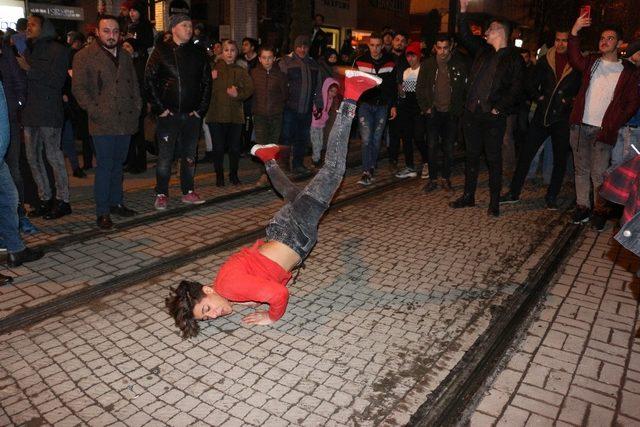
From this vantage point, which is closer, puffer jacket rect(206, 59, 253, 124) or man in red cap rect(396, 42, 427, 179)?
puffer jacket rect(206, 59, 253, 124)

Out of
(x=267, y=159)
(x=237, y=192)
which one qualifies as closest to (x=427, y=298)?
(x=267, y=159)

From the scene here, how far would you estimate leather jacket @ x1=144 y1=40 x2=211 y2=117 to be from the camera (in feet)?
22.4

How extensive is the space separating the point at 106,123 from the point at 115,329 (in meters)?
3.15

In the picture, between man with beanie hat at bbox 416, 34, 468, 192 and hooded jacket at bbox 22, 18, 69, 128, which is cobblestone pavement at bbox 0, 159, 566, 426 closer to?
hooded jacket at bbox 22, 18, 69, 128

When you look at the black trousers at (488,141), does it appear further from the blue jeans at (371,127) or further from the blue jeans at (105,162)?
the blue jeans at (105,162)

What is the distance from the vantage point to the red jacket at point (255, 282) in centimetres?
373

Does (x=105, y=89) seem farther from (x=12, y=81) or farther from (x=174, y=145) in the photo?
(x=174, y=145)

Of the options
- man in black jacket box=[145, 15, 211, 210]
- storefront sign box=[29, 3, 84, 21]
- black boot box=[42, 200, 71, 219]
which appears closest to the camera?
black boot box=[42, 200, 71, 219]

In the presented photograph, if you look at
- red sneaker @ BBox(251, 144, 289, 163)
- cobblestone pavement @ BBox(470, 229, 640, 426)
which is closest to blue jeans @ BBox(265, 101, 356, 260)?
red sneaker @ BBox(251, 144, 289, 163)

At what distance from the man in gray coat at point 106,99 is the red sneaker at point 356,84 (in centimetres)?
298

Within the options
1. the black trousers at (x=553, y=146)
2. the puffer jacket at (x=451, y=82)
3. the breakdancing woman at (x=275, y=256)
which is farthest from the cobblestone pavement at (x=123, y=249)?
the black trousers at (x=553, y=146)

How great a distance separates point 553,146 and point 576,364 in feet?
14.8

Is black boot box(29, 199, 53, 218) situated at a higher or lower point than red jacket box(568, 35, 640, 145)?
lower

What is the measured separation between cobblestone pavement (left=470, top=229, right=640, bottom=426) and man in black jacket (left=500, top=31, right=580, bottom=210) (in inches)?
98.8
